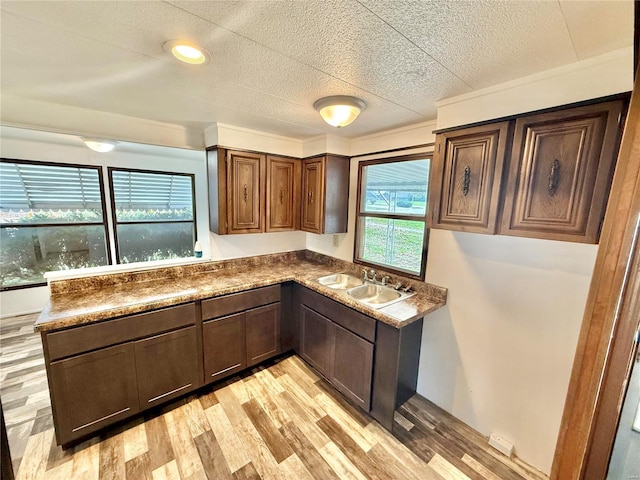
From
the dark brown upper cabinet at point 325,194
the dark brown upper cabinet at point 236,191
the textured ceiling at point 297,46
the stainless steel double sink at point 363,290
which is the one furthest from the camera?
the dark brown upper cabinet at point 325,194

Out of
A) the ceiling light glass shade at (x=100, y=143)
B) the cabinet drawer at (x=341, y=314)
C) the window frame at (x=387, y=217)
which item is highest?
the ceiling light glass shade at (x=100, y=143)

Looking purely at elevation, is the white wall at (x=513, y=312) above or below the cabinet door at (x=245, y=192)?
below

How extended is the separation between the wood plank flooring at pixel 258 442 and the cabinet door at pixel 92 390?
0.16 metres

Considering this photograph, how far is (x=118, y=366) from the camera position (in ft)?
5.90

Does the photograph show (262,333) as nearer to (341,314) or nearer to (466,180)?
(341,314)

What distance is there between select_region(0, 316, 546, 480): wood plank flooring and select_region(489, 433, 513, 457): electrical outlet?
39 millimetres

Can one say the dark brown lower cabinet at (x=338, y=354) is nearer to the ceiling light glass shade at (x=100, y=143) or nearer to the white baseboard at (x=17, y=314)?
the ceiling light glass shade at (x=100, y=143)

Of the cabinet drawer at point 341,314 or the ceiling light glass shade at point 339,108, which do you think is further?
the cabinet drawer at point 341,314

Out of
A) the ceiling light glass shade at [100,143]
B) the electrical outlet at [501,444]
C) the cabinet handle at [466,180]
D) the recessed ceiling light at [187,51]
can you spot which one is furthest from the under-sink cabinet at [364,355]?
the ceiling light glass shade at [100,143]

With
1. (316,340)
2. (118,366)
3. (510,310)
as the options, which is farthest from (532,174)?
(118,366)

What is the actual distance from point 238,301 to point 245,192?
1.03 meters

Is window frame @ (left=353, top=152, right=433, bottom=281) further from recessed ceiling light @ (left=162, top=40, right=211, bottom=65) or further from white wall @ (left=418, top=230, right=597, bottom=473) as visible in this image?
recessed ceiling light @ (left=162, top=40, right=211, bottom=65)

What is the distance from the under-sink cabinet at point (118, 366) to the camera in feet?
5.34

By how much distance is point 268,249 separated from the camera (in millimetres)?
3137
